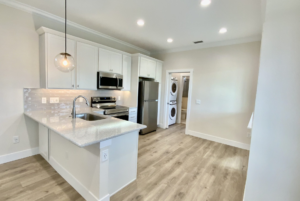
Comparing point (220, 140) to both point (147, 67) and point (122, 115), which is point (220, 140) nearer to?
point (122, 115)

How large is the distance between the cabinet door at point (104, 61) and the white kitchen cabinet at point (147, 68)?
1010 mm

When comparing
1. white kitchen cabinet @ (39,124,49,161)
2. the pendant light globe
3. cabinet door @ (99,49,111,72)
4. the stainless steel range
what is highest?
cabinet door @ (99,49,111,72)

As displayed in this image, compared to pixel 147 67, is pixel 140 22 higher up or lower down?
higher up

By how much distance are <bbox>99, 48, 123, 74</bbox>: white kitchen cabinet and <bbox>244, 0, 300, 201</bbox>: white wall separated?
119 inches

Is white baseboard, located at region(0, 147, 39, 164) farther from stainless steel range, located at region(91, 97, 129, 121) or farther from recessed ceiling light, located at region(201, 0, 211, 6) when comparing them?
recessed ceiling light, located at region(201, 0, 211, 6)

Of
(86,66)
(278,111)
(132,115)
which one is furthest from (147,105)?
(278,111)

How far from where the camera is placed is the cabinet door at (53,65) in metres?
2.48

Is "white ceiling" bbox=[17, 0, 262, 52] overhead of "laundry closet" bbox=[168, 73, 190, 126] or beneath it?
overhead

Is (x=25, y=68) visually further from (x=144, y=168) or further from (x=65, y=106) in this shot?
(x=144, y=168)

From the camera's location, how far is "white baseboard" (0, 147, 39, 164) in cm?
239

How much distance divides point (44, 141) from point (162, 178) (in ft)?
7.18

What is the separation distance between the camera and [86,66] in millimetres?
3027

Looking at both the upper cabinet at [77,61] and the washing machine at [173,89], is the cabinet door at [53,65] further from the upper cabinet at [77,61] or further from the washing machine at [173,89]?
the washing machine at [173,89]

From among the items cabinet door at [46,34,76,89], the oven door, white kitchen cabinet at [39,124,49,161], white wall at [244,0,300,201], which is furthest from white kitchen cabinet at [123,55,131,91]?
white wall at [244,0,300,201]
